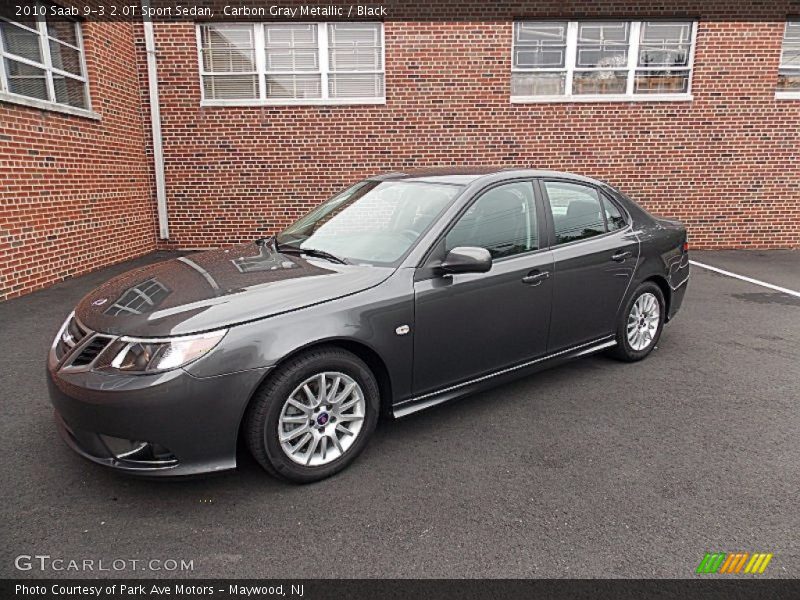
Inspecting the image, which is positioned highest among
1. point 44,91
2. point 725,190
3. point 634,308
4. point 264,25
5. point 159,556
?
point 264,25

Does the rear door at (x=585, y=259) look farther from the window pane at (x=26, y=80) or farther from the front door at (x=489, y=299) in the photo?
the window pane at (x=26, y=80)

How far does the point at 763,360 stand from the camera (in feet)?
14.4

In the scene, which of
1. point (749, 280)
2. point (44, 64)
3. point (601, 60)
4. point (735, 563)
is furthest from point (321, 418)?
point (601, 60)

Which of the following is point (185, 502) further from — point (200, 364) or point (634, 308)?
point (634, 308)

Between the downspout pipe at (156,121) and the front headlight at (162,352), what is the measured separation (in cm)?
782

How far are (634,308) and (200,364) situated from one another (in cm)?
331

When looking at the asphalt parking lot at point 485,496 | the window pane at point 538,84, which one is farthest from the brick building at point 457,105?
the asphalt parking lot at point 485,496

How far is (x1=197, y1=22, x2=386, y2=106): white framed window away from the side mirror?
23.0 ft

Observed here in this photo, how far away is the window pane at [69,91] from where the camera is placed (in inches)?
285

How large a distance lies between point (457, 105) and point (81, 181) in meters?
5.94

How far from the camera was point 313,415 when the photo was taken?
8.74 ft

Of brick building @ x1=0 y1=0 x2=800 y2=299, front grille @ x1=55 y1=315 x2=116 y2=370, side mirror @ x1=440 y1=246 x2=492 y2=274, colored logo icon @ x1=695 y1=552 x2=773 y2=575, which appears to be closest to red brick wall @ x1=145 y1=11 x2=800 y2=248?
brick building @ x1=0 y1=0 x2=800 y2=299

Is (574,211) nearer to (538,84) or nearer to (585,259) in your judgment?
(585,259)

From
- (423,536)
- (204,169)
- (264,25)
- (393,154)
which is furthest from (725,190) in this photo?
(423,536)
